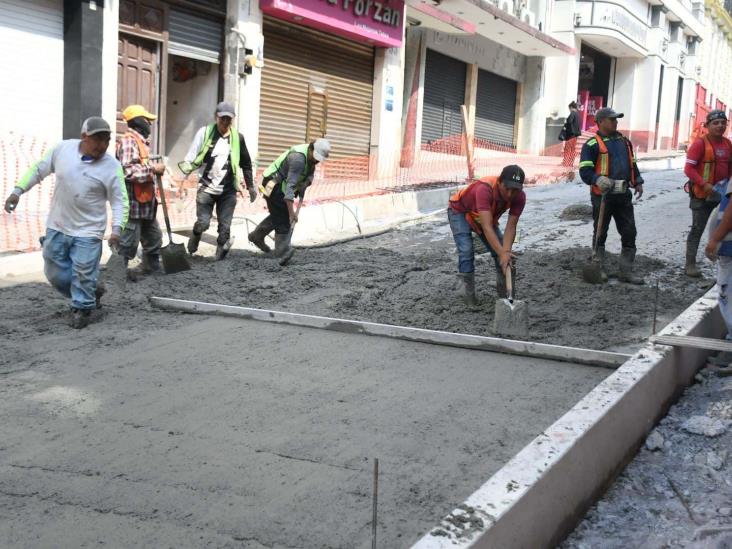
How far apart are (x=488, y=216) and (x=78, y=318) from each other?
10.4ft

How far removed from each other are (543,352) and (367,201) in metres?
8.06

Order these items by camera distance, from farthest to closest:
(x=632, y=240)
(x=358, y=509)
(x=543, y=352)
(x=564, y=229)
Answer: (x=564, y=229)
(x=632, y=240)
(x=543, y=352)
(x=358, y=509)

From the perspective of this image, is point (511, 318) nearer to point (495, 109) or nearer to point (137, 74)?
point (137, 74)

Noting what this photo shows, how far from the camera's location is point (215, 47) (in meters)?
14.3

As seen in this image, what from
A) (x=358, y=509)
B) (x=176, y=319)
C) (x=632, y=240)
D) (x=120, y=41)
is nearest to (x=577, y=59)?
(x=120, y=41)

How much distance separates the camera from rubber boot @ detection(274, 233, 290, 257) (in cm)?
934

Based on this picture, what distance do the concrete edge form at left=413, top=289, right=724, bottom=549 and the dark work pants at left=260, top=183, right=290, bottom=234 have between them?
17.0 feet

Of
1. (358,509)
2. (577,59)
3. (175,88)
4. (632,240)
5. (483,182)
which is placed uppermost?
(577,59)

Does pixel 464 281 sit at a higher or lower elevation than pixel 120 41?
lower

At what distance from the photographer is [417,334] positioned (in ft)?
19.5

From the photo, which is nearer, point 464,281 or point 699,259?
point 464,281

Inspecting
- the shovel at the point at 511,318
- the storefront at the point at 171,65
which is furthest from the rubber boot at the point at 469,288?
the storefront at the point at 171,65

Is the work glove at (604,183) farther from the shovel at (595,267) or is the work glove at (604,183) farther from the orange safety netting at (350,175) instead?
the orange safety netting at (350,175)

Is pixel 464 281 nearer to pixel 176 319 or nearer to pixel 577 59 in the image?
pixel 176 319
